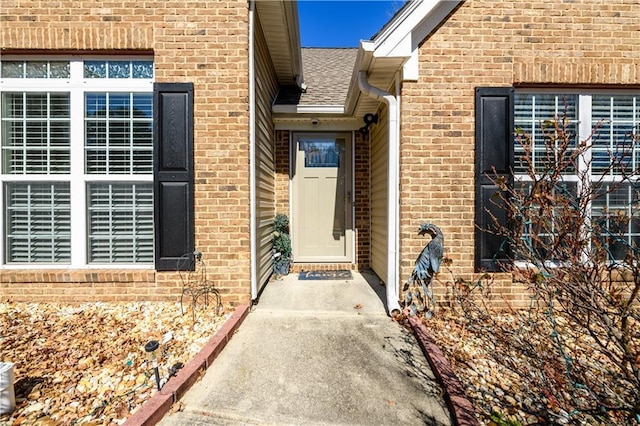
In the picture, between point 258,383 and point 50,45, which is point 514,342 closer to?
point 258,383

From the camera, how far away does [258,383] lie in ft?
8.02

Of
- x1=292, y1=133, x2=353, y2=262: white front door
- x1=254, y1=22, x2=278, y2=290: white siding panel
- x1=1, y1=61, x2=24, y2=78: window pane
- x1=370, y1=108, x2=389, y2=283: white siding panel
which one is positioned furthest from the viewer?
x1=292, y1=133, x2=353, y2=262: white front door

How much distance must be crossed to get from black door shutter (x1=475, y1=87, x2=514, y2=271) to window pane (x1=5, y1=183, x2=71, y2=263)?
4.79m

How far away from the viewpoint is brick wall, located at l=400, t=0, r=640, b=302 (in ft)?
11.6

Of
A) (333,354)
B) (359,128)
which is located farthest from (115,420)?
(359,128)

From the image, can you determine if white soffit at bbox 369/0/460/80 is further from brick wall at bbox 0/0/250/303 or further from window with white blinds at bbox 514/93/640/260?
brick wall at bbox 0/0/250/303

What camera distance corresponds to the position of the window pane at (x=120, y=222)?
3729mm

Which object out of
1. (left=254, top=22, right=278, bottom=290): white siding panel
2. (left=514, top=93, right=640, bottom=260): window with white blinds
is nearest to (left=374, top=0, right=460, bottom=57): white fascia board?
(left=514, top=93, right=640, bottom=260): window with white blinds

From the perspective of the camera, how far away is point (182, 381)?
7.50 feet

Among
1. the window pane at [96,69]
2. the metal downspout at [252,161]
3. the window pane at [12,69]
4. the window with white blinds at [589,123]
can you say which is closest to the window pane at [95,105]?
the window pane at [96,69]

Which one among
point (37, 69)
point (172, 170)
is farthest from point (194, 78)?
point (37, 69)

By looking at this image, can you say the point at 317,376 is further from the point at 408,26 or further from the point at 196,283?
the point at 408,26

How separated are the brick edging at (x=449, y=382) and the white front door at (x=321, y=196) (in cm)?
272

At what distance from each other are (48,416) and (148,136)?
279cm
